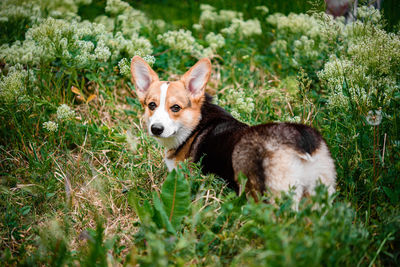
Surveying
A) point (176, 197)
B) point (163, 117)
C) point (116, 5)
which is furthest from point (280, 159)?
point (116, 5)

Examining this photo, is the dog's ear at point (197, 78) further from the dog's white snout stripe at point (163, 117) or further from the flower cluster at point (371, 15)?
the flower cluster at point (371, 15)

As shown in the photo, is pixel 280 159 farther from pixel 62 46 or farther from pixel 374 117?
pixel 62 46

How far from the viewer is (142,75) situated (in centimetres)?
337

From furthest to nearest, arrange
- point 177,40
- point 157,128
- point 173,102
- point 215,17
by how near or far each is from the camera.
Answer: point 215,17 < point 177,40 < point 173,102 < point 157,128

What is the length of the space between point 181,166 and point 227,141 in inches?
15.5

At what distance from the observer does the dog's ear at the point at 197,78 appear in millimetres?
3170

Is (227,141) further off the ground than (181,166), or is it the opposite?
(227,141)

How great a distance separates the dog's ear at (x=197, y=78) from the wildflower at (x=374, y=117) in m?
1.39

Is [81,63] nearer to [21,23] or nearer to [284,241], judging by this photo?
[21,23]

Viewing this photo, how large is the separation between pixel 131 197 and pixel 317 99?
250 cm

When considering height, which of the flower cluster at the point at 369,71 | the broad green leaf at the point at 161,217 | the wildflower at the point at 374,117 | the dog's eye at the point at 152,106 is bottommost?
the broad green leaf at the point at 161,217

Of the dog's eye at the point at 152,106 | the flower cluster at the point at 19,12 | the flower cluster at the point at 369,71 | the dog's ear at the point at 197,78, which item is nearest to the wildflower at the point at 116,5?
the flower cluster at the point at 19,12

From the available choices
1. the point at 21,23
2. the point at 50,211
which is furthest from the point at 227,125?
the point at 21,23

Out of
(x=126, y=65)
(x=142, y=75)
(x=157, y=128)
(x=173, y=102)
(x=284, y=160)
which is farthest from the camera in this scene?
(x=142, y=75)
